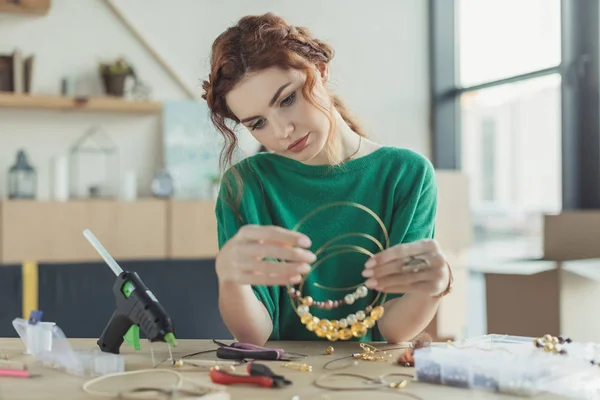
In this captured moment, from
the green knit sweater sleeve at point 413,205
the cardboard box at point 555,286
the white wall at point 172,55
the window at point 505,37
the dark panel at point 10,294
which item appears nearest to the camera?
the green knit sweater sleeve at point 413,205

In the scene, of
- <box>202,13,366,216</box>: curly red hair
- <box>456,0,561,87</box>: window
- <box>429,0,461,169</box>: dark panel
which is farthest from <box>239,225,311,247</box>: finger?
<box>429,0,461,169</box>: dark panel

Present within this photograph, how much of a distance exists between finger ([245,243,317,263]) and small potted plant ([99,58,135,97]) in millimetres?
2924

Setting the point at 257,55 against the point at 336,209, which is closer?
the point at 257,55

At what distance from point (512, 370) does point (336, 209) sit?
71 cm

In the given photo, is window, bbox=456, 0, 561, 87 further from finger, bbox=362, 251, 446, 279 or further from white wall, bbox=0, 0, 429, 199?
finger, bbox=362, 251, 446, 279

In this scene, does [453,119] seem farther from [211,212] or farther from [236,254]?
[236,254]

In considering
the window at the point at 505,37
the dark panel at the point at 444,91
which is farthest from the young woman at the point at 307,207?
the dark panel at the point at 444,91

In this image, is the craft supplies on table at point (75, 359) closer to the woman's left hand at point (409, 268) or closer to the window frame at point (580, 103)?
the woman's left hand at point (409, 268)

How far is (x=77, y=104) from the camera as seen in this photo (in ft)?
12.4

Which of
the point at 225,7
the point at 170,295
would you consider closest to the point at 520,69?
the point at 225,7

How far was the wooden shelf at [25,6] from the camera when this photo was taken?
12.2ft

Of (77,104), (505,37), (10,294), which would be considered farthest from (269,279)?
(505,37)

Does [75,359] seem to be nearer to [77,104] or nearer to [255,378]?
[255,378]

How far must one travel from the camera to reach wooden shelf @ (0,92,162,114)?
12.1 ft
